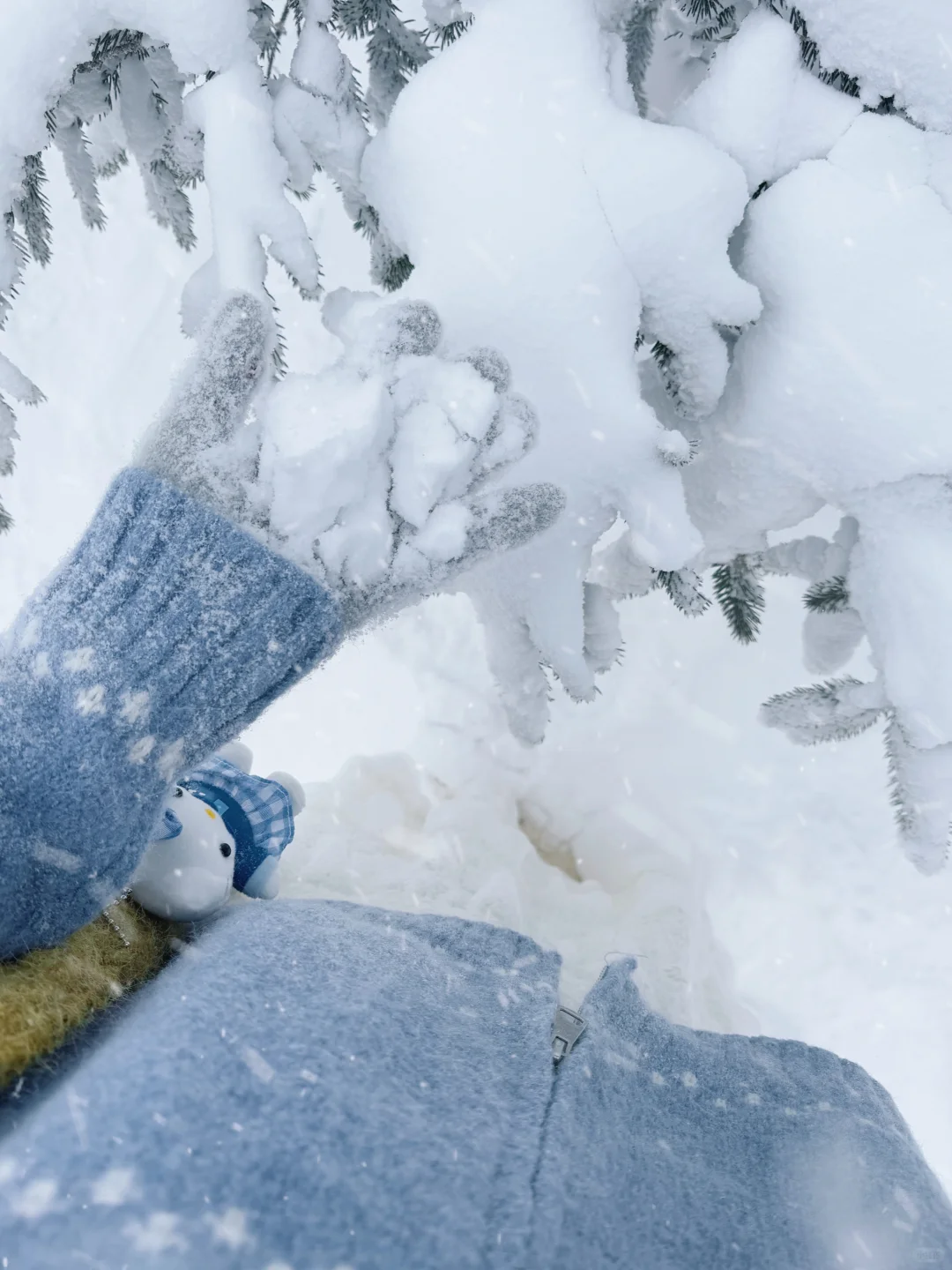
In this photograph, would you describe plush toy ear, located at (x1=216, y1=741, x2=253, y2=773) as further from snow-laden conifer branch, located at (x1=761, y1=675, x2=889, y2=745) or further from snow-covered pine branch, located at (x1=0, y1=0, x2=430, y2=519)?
snow-laden conifer branch, located at (x1=761, y1=675, x2=889, y2=745)

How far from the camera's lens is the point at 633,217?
38.7 inches

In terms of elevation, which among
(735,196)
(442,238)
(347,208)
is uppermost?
(347,208)

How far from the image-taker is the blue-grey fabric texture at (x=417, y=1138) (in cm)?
53

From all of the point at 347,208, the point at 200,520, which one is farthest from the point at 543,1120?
the point at 347,208

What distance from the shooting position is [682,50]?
1446mm

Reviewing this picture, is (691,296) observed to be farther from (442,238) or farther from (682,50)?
→ (682,50)

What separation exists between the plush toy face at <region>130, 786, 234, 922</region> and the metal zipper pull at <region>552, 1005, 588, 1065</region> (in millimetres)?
361

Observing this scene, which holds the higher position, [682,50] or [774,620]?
[682,50]

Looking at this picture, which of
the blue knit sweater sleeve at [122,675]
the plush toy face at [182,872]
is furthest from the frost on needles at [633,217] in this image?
the plush toy face at [182,872]

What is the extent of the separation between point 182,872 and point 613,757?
1.34 metres

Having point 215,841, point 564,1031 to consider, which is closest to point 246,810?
point 215,841

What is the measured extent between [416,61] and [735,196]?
0.53m

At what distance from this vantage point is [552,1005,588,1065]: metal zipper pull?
30.7 inches

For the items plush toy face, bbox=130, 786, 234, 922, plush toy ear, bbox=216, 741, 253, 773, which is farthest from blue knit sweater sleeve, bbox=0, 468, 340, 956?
plush toy ear, bbox=216, 741, 253, 773
